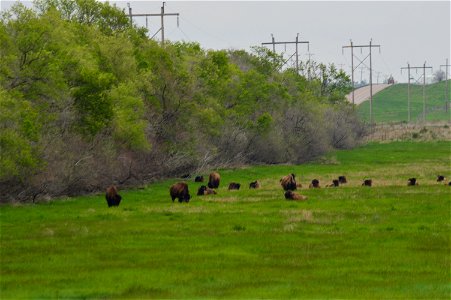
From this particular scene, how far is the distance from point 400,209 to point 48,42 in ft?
60.0

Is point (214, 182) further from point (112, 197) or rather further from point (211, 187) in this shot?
point (112, 197)

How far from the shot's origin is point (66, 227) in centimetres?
3103

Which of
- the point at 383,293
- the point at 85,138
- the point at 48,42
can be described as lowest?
the point at 383,293

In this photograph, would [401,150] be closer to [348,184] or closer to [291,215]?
[348,184]

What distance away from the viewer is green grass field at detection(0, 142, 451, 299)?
65.9 ft

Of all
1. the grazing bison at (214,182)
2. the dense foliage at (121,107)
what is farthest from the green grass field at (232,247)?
the grazing bison at (214,182)

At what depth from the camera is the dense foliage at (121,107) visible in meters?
42.3

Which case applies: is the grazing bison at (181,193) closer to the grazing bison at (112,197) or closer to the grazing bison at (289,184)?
the grazing bison at (112,197)

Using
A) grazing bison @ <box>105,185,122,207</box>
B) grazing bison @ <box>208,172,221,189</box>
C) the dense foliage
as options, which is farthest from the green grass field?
grazing bison @ <box>208,172,221,189</box>

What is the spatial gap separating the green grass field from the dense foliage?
318 cm

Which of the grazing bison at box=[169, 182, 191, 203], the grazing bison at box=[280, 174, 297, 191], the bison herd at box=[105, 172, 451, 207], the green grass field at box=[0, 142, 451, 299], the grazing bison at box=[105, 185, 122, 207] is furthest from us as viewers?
the grazing bison at box=[280, 174, 297, 191]

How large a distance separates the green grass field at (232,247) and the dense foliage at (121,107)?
3.18 meters

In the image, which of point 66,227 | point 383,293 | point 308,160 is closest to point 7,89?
point 66,227

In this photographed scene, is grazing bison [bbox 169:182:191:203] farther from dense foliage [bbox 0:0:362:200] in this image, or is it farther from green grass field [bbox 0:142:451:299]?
dense foliage [bbox 0:0:362:200]
